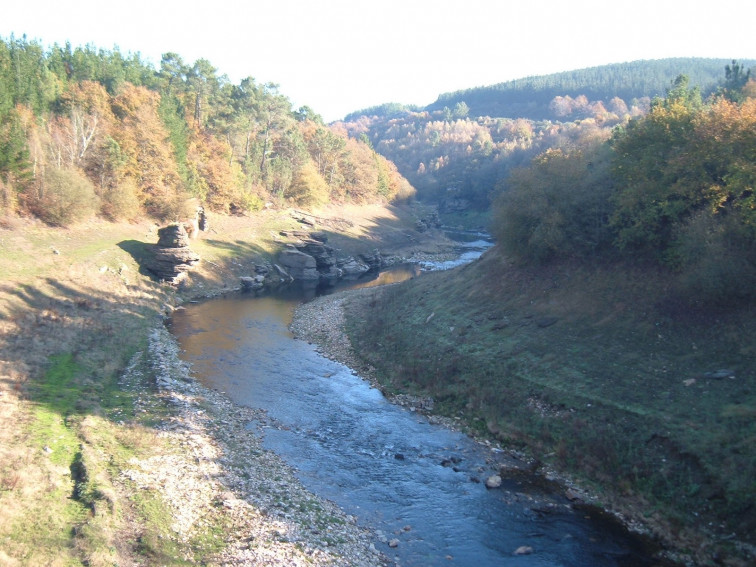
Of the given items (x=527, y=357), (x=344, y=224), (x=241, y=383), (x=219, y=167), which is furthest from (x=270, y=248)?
(x=527, y=357)

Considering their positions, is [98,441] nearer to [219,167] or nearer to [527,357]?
[527,357]

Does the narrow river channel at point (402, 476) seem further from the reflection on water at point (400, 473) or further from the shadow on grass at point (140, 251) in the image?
the shadow on grass at point (140, 251)

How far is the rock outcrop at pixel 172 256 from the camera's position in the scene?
5769 cm

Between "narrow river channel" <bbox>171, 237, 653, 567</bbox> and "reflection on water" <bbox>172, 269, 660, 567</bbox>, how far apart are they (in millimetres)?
49

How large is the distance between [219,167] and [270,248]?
17.1 metres

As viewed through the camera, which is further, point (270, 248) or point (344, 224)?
point (344, 224)

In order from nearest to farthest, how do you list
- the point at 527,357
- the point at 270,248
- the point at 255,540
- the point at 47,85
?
the point at 255,540 → the point at 527,357 → the point at 47,85 → the point at 270,248

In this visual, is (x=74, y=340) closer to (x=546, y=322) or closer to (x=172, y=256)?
(x=172, y=256)

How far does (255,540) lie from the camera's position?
656 inches

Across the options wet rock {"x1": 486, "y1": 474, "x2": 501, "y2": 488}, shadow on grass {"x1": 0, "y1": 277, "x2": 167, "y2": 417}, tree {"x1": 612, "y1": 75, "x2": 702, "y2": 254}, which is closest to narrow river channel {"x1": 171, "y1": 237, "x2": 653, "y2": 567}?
wet rock {"x1": 486, "y1": 474, "x2": 501, "y2": 488}

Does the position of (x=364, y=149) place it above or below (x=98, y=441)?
above

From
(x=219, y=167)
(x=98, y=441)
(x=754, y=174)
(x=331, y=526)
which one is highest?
(x=219, y=167)

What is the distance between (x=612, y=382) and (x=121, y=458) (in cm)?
2306

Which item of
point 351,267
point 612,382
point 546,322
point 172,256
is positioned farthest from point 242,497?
point 351,267
